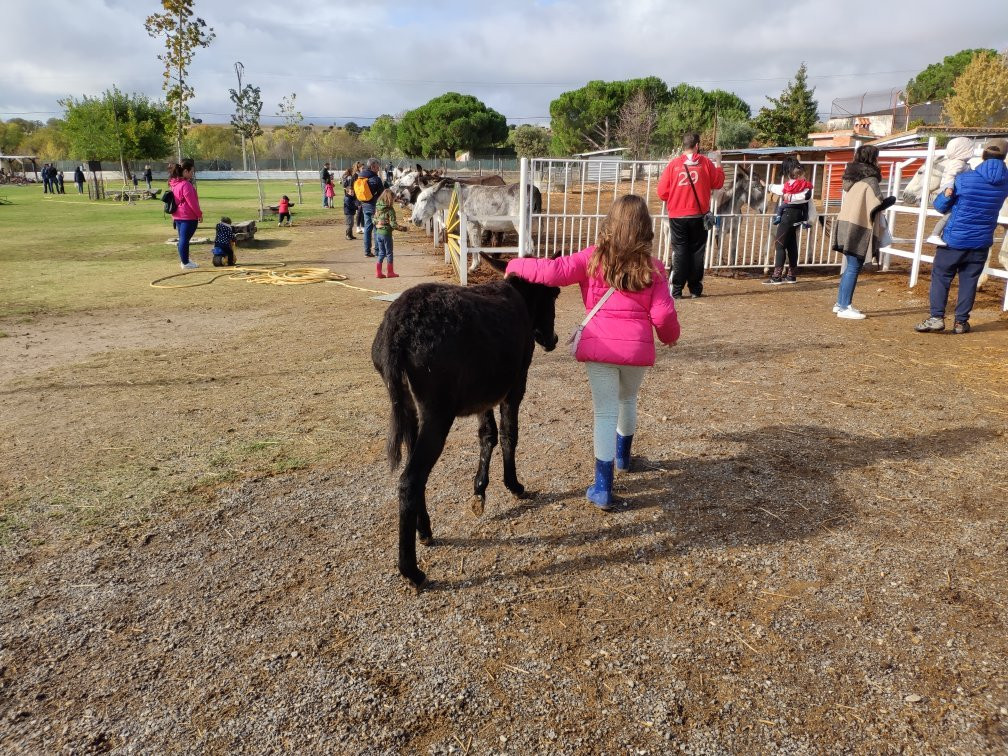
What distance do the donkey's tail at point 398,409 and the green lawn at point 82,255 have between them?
28.1ft

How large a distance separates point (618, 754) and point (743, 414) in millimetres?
3661

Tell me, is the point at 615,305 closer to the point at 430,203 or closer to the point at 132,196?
the point at 430,203

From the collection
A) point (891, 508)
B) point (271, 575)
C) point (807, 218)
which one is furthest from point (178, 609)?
point (807, 218)

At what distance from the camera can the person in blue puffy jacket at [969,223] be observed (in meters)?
7.13

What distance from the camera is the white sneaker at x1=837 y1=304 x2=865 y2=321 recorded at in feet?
28.1

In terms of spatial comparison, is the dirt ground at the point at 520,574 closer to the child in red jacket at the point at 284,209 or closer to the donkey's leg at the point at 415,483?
the donkey's leg at the point at 415,483

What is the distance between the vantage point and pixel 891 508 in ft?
12.8

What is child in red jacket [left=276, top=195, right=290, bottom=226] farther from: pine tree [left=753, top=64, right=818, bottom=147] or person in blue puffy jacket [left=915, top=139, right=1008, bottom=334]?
pine tree [left=753, top=64, right=818, bottom=147]

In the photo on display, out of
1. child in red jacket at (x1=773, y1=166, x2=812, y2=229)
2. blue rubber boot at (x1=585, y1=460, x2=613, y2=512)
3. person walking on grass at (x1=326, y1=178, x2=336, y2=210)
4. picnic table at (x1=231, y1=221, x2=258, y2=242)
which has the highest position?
person walking on grass at (x1=326, y1=178, x2=336, y2=210)

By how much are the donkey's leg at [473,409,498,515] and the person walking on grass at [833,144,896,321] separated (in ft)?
20.4

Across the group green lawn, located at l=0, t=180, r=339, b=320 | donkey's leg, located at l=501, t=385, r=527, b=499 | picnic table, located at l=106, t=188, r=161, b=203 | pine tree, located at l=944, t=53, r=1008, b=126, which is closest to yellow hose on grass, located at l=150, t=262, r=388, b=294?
green lawn, located at l=0, t=180, r=339, b=320

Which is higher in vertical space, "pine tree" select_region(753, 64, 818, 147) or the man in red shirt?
"pine tree" select_region(753, 64, 818, 147)

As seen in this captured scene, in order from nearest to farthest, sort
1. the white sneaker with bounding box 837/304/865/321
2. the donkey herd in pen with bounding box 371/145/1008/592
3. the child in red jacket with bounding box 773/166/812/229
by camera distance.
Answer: the donkey herd in pen with bounding box 371/145/1008/592 → the white sneaker with bounding box 837/304/865/321 → the child in red jacket with bounding box 773/166/812/229

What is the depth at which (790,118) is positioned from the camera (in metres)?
43.6
